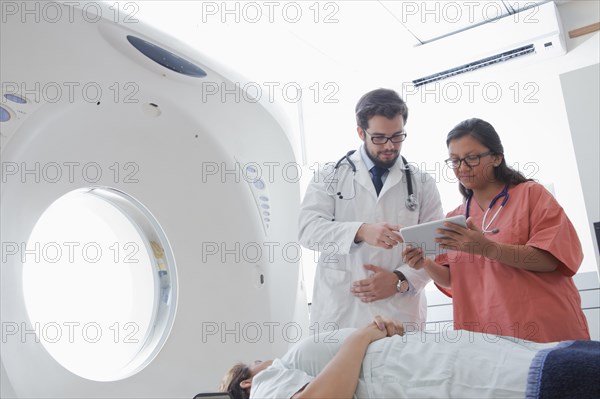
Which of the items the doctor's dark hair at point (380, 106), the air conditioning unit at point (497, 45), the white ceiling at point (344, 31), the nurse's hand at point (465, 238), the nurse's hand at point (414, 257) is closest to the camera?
the nurse's hand at point (465, 238)

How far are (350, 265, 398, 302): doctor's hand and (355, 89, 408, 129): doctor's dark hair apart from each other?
1.46ft

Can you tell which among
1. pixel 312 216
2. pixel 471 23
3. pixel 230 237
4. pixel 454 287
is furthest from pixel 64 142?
pixel 471 23

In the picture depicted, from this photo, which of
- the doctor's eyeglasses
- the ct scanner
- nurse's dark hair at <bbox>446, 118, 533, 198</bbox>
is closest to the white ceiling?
the ct scanner

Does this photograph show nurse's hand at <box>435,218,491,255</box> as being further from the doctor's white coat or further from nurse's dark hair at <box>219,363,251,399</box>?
nurse's dark hair at <box>219,363,251,399</box>

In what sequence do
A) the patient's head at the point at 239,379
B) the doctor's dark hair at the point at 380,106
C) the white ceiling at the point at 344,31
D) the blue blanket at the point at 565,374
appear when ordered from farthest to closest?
the white ceiling at the point at 344,31
the doctor's dark hair at the point at 380,106
the patient's head at the point at 239,379
the blue blanket at the point at 565,374

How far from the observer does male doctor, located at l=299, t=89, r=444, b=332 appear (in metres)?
1.66

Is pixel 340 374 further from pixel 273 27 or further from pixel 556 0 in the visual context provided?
pixel 556 0

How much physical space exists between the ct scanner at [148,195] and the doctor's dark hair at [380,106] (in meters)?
0.26

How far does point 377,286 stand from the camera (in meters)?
1.63

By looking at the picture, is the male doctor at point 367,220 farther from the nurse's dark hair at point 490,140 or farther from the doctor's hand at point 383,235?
the nurse's dark hair at point 490,140

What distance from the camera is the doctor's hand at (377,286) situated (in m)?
1.63

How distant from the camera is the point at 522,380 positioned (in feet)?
3.39

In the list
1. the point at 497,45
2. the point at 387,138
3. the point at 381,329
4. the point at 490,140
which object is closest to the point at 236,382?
the point at 381,329

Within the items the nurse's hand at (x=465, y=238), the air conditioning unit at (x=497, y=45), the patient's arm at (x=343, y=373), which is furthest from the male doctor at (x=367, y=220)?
the air conditioning unit at (x=497, y=45)
